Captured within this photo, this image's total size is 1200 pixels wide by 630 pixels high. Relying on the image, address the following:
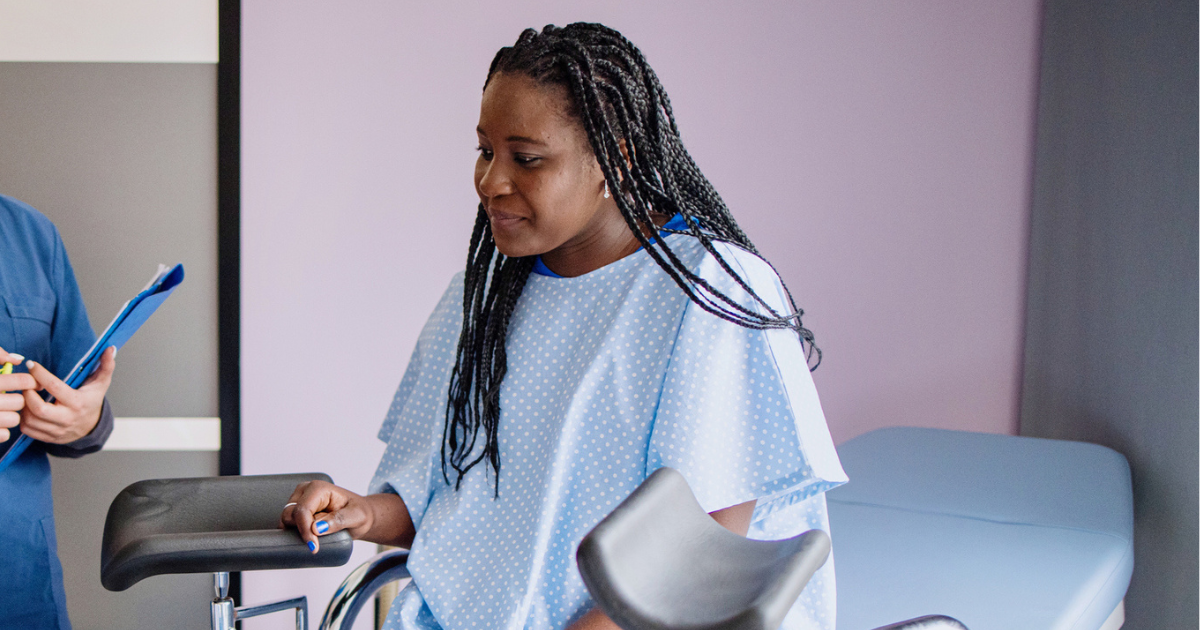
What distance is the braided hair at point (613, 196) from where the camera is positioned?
0.94m

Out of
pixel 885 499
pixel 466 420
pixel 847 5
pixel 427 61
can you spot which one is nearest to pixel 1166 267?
pixel 885 499

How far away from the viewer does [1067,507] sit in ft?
4.67

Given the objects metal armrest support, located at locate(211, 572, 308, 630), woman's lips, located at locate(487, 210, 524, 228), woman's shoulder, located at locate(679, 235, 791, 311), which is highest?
woman's lips, located at locate(487, 210, 524, 228)

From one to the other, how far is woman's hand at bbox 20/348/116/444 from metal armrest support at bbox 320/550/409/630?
440 mm

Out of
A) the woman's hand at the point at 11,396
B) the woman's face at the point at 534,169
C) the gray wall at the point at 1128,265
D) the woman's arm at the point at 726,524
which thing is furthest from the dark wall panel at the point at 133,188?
the gray wall at the point at 1128,265

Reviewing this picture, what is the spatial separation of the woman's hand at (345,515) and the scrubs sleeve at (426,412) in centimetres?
2

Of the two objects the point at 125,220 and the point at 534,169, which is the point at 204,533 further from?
the point at 125,220

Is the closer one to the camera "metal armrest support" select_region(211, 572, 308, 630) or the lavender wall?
"metal armrest support" select_region(211, 572, 308, 630)

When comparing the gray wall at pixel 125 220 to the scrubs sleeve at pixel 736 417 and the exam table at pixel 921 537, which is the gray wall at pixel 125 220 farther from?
the scrubs sleeve at pixel 736 417

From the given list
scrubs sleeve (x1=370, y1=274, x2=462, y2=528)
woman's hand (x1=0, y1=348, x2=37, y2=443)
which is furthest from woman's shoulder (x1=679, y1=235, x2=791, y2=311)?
woman's hand (x1=0, y1=348, x2=37, y2=443)

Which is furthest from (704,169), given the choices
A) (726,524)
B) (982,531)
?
(726,524)

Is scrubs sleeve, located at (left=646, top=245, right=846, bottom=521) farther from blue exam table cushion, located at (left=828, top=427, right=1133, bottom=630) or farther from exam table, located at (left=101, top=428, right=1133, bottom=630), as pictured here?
blue exam table cushion, located at (left=828, top=427, right=1133, bottom=630)

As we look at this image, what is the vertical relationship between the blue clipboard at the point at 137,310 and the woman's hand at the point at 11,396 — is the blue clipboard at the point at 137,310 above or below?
above

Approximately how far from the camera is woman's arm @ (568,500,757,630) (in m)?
0.92
